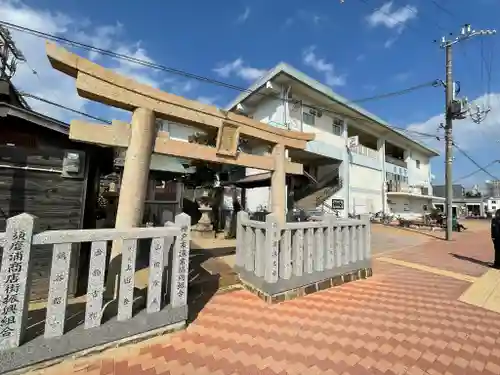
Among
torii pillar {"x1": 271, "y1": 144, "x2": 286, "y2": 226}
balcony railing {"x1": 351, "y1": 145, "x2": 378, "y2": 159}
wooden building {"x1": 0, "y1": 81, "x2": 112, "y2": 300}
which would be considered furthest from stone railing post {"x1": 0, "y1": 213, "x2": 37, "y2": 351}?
balcony railing {"x1": 351, "y1": 145, "x2": 378, "y2": 159}

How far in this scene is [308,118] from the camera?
57.9 feet

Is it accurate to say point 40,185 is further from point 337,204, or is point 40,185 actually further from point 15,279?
point 337,204

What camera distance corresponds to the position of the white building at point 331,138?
52.6 ft

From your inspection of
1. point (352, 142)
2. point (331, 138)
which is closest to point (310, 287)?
point (331, 138)

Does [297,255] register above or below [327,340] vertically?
above

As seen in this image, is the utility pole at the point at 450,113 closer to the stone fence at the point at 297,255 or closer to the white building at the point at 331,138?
the white building at the point at 331,138

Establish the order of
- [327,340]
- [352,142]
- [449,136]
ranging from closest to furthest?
[327,340] → [449,136] → [352,142]

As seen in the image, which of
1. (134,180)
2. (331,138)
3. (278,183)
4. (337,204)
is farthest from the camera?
(331,138)

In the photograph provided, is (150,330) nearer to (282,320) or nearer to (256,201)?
(282,320)

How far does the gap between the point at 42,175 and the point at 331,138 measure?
17.7 m

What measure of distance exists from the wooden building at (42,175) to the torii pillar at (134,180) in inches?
47.0

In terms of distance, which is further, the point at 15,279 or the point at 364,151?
the point at 364,151

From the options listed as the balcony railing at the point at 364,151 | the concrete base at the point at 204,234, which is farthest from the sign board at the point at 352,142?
the concrete base at the point at 204,234

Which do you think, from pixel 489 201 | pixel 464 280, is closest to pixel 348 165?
pixel 464 280
